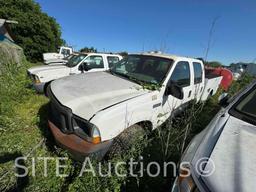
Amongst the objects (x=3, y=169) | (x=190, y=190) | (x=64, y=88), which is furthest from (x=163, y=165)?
(x=3, y=169)

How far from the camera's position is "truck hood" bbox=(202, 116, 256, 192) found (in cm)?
138

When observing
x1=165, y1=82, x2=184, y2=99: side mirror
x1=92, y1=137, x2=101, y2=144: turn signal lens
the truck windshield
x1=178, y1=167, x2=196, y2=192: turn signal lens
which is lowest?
x1=92, y1=137, x2=101, y2=144: turn signal lens

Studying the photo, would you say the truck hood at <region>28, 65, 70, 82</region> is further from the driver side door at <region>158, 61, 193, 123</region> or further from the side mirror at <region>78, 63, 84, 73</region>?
the driver side door at <region>158, 61, 193, 123</region>

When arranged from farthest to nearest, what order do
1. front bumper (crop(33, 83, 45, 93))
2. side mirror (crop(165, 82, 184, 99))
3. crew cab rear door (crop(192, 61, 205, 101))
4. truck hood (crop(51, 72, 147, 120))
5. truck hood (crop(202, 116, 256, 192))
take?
front bumper (crop(33, 83, 45, 93)) → crew cab rear door (crop(192, 61, 205, 101)) → side mirror (crop(165, 82, 184, 99)) → truck hood (crop(51, 72, 147, 120)) → truck hood (crop(202, 116, 256, 192))

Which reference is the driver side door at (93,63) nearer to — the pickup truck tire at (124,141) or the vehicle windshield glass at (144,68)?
the vehicle windshield glass at (144,68)

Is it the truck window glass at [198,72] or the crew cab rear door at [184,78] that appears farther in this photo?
the truck window glass at [198,72]

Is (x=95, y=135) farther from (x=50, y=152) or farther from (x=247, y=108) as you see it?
(x=247, y=108)

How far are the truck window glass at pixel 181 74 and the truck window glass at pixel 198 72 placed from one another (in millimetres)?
512

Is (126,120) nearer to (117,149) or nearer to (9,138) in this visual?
(117,149)

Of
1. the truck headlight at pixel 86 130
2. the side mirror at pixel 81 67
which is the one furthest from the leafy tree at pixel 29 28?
the truck headlight at pixel 86 130

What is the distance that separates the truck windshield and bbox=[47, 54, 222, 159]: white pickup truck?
42.8 inches

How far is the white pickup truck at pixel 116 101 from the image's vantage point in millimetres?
2703

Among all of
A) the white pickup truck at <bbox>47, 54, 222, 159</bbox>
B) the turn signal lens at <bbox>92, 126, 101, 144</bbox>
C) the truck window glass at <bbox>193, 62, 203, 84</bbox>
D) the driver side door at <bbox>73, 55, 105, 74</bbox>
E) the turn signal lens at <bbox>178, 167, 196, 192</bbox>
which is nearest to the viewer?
the turn signal lens at <bbox>178, 167, 196, 192</bbox>

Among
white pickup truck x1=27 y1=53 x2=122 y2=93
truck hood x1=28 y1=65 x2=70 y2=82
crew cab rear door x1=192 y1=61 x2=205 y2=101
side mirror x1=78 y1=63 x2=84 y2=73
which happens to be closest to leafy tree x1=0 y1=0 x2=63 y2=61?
white pickup truck x1=27 y1=53 x2=122 y2=93
